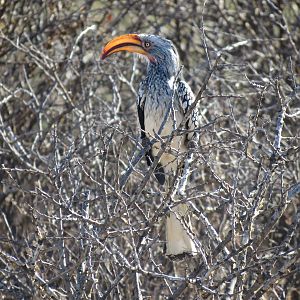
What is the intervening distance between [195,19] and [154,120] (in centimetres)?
186

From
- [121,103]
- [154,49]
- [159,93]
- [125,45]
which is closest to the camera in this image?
[159,93]

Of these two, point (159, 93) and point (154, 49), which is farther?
point (154, 49)

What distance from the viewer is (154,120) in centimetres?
546

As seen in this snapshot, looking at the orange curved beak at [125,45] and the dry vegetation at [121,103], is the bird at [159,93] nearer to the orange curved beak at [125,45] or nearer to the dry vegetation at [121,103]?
the orange curved beak at [125,45]

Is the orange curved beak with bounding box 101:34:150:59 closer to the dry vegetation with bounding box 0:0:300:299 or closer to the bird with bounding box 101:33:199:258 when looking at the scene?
the bird with bounding box 101:33:199:258

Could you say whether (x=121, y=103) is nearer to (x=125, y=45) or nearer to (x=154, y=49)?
(x=154, y=49)

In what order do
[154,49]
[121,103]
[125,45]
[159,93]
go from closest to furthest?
1. [159,93]
2. [125,45]
3. [154,49]
4. [121,103]

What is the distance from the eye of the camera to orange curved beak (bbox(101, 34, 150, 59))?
5.30 metres

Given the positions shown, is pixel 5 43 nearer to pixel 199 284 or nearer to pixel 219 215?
pixel 219 215

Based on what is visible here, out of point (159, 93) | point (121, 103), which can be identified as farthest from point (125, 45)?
point (121, 103)

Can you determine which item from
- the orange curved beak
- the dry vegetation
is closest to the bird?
the orange curved beak

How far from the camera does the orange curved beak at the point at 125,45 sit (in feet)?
17.4

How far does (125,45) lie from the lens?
559cm

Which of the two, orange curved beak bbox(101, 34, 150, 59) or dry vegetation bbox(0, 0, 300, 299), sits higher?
orange curved beak bbox(101, 34, 150, 59)
